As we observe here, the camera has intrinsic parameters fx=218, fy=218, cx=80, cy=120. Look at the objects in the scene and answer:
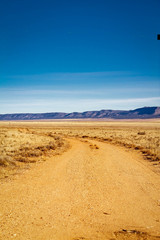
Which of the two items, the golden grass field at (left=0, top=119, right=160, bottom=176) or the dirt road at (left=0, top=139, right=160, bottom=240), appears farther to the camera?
the golden grass field at (left=0, top=119, right=160, bottom=176)

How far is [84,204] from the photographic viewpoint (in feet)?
23.2

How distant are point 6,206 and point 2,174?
4.52 metres

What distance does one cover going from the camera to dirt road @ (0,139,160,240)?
5.35 meters

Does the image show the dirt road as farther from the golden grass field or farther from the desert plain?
the golden grass field

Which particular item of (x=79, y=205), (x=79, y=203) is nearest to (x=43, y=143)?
(x=79, y=203)

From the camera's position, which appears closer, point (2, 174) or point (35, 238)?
point (35, 238)

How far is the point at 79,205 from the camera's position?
7.00 m

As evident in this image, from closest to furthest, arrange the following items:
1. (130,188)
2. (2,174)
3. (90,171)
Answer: (130,188) < (2,174) < (90,171)

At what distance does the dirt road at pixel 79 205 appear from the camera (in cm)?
535

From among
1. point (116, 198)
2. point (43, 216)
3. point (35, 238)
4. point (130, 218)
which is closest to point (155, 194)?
point (116, 198)

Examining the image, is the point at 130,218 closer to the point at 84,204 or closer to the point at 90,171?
the point at 84,204

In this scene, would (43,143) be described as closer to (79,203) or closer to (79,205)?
(79,203)

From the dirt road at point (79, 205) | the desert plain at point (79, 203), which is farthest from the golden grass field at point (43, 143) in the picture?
the dirt road at point (79, 205)

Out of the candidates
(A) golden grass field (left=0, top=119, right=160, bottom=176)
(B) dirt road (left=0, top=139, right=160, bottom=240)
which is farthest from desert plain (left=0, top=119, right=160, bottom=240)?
(A) golden grass field (left=0, top=119, right=160, bottom=176)
